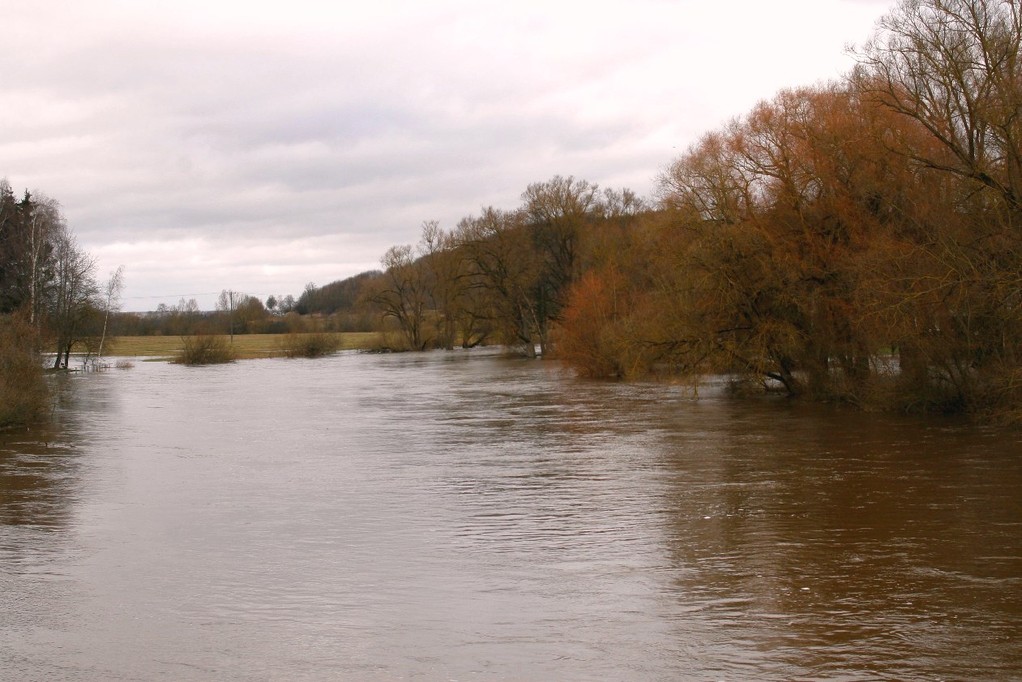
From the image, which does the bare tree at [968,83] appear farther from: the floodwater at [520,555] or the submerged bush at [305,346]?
the submerged bush at [305,346]

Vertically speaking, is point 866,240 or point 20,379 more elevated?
point 866,240

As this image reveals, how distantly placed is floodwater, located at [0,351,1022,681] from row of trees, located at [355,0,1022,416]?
2956mm

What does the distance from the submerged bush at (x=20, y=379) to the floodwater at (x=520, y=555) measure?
2396mm

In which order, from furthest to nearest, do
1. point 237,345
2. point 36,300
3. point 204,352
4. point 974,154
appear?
point 237,345 → point 204,352 → point 36,300 → point 974,154

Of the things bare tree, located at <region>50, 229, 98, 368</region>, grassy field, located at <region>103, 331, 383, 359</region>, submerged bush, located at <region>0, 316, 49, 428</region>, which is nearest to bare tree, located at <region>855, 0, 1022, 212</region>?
submerged bush, located at <region>0, 316, 49, 428</region>

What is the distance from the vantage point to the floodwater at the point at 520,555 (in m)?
8.68

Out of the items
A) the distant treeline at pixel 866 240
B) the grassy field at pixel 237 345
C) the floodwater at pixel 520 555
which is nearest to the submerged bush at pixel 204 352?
the grassy field at pixel 237 345

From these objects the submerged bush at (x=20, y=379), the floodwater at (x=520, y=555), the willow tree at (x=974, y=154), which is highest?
the willow tree at (x=974, y=154)

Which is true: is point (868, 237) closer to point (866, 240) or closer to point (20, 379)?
point (866, 240)

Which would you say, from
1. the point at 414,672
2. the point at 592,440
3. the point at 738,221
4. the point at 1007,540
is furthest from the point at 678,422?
the point at 414,672

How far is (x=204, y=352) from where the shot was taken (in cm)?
7994

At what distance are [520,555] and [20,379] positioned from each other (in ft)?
73.5

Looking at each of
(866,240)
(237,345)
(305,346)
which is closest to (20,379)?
(866,240)

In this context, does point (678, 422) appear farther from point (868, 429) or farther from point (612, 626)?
point (612, 626)
